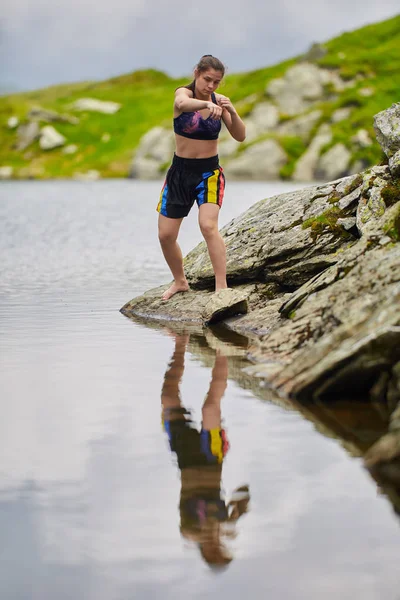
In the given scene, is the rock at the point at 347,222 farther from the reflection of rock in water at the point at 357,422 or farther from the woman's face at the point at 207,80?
the reflection of rock in water at the point at 357,422

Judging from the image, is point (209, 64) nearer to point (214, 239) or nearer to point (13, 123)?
point (214, 239)

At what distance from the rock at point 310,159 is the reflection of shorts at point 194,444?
2437 inches

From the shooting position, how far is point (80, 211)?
34344 mm

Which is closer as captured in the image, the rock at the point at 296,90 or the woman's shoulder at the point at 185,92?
the woman's shoulder at the point at 185,92

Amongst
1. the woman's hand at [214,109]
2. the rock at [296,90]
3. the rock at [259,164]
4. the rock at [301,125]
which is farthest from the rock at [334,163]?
the woman's hand at [214,109]

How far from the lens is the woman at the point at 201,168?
32.6ft

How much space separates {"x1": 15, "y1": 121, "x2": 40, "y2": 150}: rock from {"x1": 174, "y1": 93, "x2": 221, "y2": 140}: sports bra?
97309mm

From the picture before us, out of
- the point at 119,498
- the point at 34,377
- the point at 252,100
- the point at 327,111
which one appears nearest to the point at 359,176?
the point at 34,377

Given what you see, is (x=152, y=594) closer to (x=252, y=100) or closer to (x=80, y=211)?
(x=80, y=211)

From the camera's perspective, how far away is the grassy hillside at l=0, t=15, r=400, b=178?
3307 inches

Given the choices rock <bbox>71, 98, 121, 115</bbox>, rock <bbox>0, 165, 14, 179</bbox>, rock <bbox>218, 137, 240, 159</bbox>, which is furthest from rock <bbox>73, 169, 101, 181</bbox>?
rock <bbox>71, 98, 121, 115</bbox>

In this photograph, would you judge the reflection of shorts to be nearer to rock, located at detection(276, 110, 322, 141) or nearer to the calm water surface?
the calm water surface

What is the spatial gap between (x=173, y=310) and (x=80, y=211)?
939 inches

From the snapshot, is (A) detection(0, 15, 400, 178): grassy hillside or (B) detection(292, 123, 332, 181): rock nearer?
(B) detection(292, 123, 332, 181): rock
